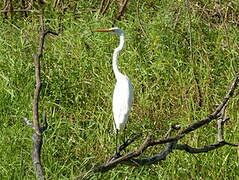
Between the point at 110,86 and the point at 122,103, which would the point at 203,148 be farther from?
the point at 110,86

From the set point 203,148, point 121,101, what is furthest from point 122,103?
point 203,148

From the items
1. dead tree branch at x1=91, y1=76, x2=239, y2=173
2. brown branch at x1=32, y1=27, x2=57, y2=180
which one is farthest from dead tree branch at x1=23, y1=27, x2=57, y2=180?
dead tree branch at x1=91, y1=76, x2=239, y2=173

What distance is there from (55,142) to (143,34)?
1.55m

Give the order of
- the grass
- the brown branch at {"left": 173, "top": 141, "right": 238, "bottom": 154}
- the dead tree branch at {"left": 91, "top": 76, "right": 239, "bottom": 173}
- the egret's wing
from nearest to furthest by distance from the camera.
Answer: the dead tree branch at {"left": 91, "top": 76, "right": 239, "bottom": 173}
the brown branch at {"left": 173, "top": 141, "right": 238, "bottom": 154}
the egret's wing
the grass

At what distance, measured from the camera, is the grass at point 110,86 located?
137 inches

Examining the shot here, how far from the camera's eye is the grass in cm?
349

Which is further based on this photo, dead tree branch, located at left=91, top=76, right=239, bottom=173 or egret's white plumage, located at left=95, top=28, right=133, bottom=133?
egret's white plumage, located at left=95, top=28, right=133, bottom=133

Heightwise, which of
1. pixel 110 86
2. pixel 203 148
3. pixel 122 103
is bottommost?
pixel 110 86

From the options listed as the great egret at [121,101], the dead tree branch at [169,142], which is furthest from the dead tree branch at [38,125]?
the great egret at [121,101]

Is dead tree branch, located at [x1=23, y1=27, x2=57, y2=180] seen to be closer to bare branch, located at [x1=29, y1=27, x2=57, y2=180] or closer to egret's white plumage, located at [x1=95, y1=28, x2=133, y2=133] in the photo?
bare branch, located at [x1=29, y1=27, x2=57, y2=180]

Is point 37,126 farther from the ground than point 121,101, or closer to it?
farther from the ground

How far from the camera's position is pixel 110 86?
4.36m

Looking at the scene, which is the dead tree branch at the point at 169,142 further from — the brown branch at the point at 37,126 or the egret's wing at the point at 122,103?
the egret's wing at the point at 122,103

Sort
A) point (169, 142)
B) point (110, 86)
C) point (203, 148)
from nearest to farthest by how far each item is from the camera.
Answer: point (169, 142) → point (203, 148) → point (110, 86)
